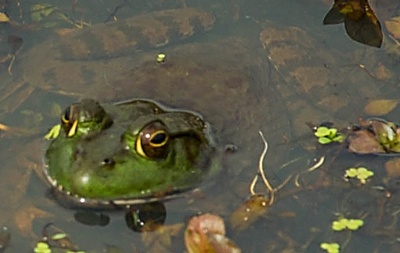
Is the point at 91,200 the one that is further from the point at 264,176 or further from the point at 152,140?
the point at 264,176

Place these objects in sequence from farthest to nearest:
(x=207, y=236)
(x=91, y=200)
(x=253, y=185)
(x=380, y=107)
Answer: (x=380, y=107) → (x=253, y=185) → (x=91, y=200) → (x=207, y=236)

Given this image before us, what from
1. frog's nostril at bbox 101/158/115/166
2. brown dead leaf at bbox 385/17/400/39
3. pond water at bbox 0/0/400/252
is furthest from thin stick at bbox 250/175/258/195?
brown dead leaf at bbox 385/17/400/39

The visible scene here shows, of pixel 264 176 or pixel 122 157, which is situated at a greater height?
pixel 122 157

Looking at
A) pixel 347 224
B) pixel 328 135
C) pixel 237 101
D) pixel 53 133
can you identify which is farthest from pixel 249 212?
pixel 53 133

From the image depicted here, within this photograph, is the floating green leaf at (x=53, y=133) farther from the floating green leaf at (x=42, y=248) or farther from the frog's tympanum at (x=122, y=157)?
the floating green leaf at (x=42, y=248)

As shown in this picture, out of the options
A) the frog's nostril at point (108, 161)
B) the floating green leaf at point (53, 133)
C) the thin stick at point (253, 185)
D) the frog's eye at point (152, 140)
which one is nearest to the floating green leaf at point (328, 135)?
the thin stick at point (253, 185)

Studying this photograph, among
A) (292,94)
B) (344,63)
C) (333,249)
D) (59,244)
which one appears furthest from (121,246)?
(344,63)

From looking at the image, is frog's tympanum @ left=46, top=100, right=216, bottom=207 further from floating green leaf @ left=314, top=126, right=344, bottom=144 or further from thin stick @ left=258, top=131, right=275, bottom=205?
floating green leaf @ left=314, top=126, right=344, bottom=144

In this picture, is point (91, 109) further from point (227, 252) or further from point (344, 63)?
point (344, 63)
